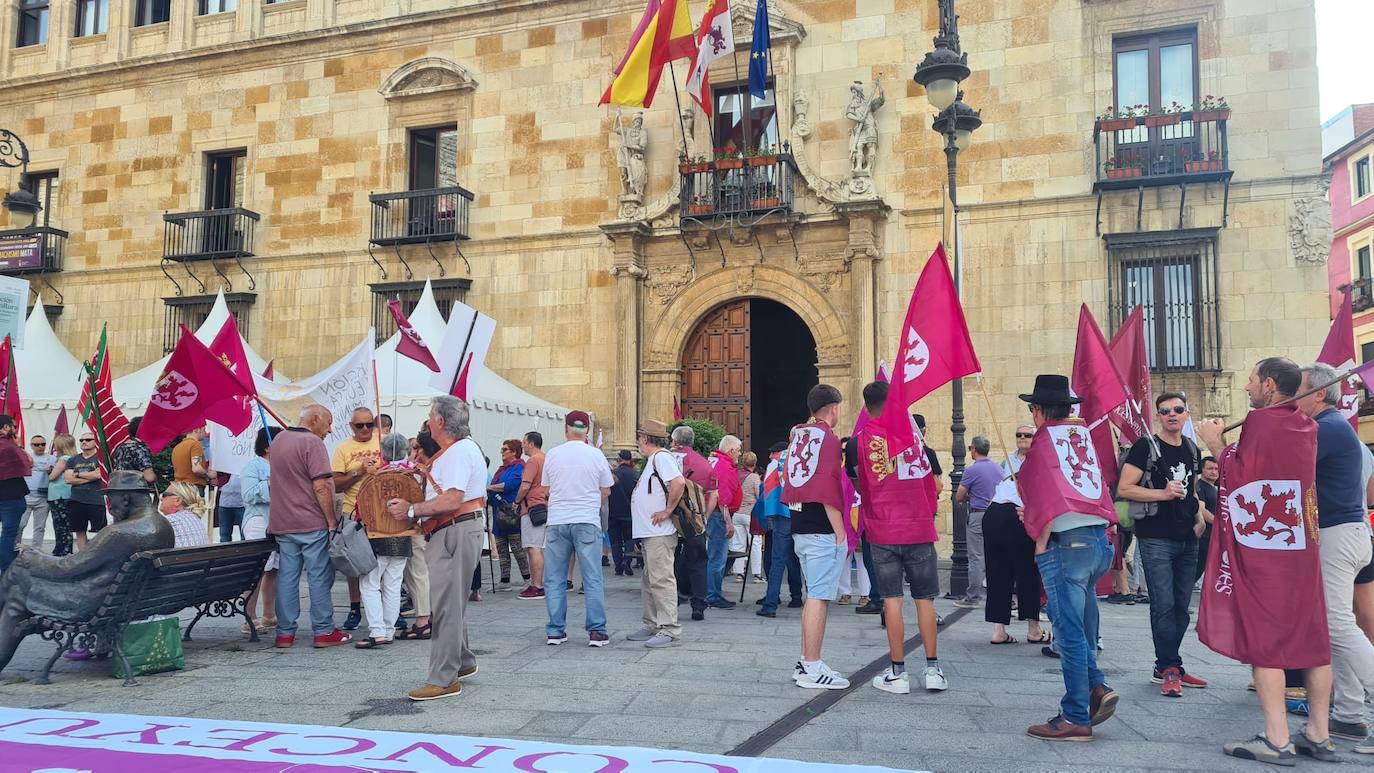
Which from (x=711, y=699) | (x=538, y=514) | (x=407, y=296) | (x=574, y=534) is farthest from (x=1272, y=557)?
(x=407, y=296)

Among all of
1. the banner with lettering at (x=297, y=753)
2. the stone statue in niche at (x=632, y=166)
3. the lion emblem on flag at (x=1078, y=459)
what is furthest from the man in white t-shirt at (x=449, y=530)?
the stone statue in niche at (x=632, y=166)

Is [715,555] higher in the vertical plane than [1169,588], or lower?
lower

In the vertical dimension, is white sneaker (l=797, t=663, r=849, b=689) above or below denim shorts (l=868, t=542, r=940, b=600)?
below

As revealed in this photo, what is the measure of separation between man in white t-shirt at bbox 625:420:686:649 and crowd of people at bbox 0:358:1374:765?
19 mm

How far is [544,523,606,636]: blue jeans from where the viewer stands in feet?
24.5

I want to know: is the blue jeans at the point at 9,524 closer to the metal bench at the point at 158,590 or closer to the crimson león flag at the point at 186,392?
the crimson león flag at the point at 186,392

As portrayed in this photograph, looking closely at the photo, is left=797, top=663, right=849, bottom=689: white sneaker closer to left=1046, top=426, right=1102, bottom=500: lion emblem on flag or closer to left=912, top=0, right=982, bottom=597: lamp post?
left=1046, top=426, right=1102, bottom=500: lion emblem on flag

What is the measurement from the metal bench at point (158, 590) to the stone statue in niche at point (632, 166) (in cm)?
1077

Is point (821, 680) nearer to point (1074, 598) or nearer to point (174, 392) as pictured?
point (1074, 598)

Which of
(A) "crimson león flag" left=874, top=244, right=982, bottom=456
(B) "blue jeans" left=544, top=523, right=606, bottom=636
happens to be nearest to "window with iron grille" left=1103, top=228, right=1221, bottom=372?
(A) "crimson león flag" left=874, top=244, right=982, bottom=456

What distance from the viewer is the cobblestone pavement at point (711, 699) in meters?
4.70

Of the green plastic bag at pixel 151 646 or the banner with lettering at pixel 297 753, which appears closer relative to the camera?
the banner with lettering at pixel 297 753

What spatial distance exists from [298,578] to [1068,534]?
5.45 meters

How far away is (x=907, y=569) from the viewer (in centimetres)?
607
